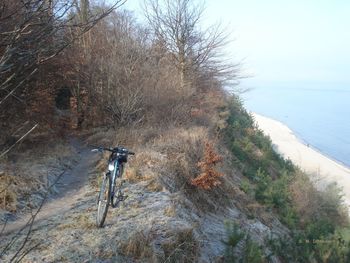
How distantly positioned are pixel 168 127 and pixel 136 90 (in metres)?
1.80

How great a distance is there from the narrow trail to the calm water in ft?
90.9

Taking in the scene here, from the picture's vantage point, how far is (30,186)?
1063 centimetres

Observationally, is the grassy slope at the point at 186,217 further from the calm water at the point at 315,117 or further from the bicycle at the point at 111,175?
the calm water at the point at 315,117

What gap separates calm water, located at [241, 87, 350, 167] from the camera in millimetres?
50188

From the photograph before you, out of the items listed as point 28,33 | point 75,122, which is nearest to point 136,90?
point 75,122

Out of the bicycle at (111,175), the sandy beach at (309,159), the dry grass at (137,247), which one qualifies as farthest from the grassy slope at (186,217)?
the sandy beach at (309,159)

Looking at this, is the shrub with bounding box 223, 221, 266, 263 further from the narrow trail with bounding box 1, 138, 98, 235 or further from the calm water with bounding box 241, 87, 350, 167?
the calm water with bounding box 241, 87, 350, 167

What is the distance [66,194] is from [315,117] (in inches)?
2271

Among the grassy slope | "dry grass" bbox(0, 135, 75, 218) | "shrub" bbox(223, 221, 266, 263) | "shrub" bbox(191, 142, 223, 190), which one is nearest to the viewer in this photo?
the grassy slope

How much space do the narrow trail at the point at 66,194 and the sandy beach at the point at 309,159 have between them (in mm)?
19680

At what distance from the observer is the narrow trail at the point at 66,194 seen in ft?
30.2

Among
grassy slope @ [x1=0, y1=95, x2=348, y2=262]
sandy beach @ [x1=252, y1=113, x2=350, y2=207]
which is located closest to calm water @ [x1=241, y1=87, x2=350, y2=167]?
sandy beach @ [x1=252, y1=113, x2=350, y2=207]

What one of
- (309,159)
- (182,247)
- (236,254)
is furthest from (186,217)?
(309,159)

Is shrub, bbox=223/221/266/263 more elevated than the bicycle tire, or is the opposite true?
the bicycle tire
